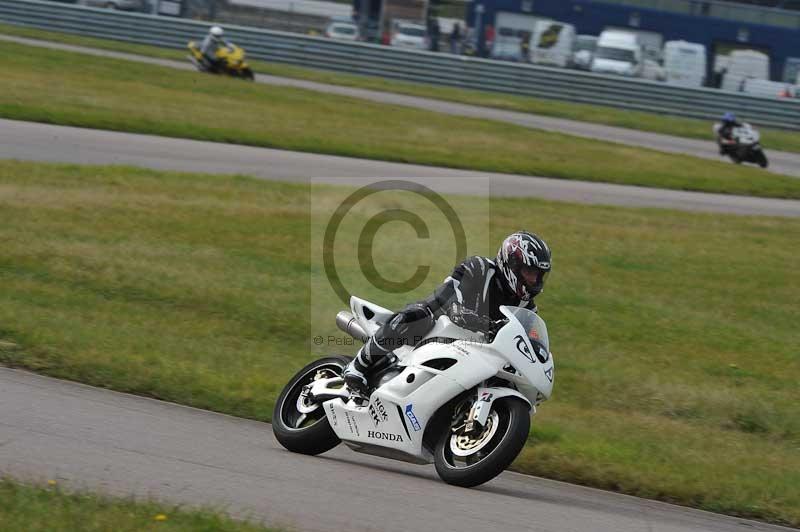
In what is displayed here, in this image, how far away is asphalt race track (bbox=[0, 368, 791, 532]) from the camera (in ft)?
19.0

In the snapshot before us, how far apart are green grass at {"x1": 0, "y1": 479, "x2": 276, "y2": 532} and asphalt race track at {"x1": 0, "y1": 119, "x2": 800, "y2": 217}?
507 inches

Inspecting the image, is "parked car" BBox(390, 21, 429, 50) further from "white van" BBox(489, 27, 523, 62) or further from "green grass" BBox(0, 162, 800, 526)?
"green grass" BBox(0, 162, 800, 526)

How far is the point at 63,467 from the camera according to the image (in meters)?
6.08

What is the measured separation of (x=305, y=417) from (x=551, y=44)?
38061mm

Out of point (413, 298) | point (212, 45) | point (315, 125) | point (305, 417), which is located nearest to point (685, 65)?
point (212, 45)

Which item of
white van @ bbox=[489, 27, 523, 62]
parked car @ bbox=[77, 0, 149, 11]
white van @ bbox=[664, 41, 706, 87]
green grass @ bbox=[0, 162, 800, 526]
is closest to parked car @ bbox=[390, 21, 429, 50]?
white van @ bbox=[489, 27, 523, 62]

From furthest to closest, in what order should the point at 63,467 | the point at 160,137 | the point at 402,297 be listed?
the point at 160,137 < the point at 402,297 < the point at 63,467

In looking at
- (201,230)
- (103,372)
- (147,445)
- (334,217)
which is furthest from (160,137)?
(147,445)

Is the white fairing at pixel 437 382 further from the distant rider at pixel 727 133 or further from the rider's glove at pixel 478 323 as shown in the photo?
the distant rider at pixel 727 133

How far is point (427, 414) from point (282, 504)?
1.23 m

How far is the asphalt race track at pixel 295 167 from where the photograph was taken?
18.5m

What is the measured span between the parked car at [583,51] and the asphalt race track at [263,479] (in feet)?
123

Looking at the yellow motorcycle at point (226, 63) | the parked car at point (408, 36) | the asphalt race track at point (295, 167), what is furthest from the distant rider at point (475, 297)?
the parked car at point (408, 36)

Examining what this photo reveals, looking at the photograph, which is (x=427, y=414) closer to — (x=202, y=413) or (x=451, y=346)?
(x=451, y=346)
